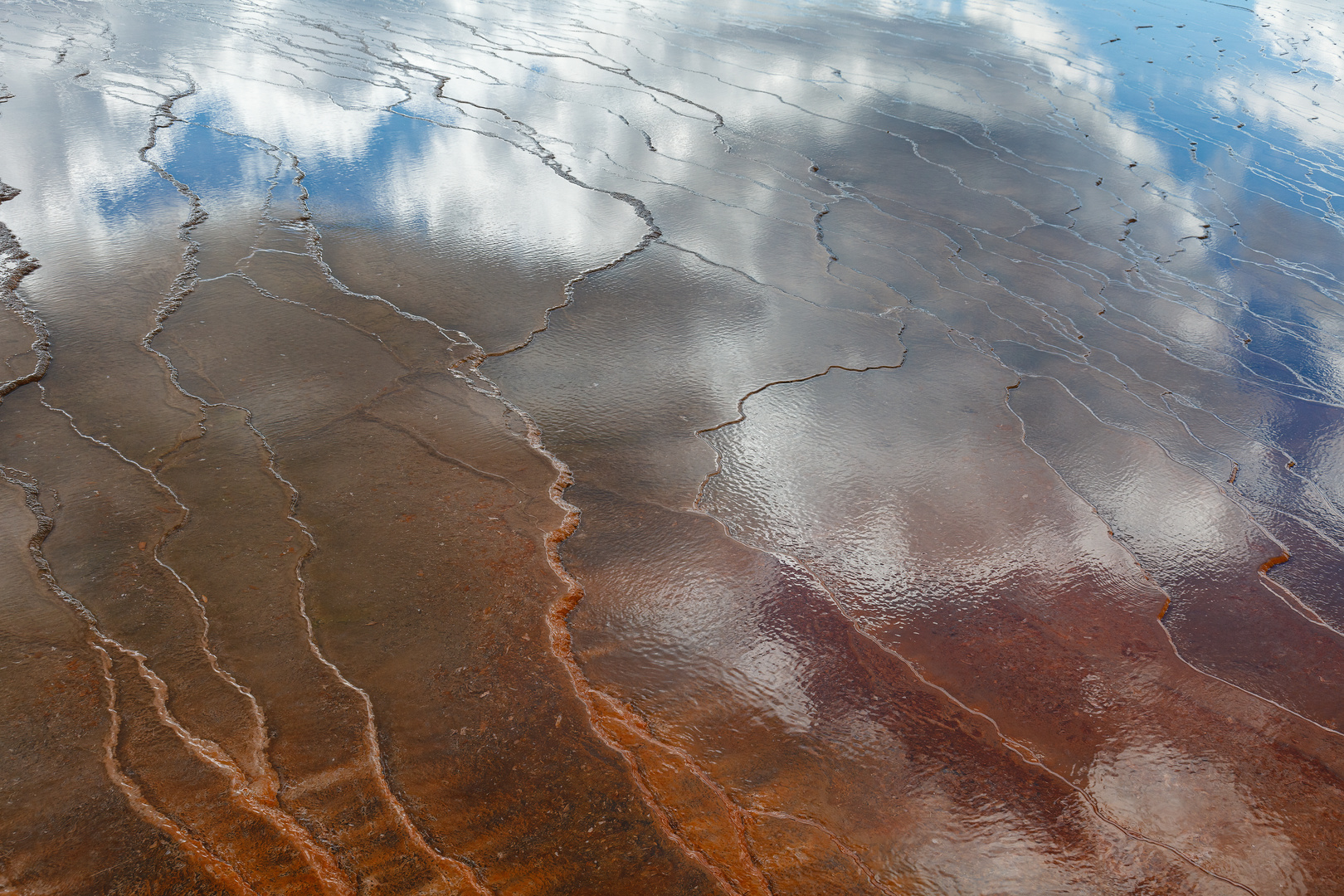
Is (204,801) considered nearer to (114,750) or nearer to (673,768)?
(114,750)

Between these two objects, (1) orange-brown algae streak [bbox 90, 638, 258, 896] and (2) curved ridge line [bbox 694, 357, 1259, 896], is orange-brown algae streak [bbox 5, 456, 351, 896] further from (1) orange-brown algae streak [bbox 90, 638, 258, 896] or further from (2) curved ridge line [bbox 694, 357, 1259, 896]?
(2) curved ridge line [bbox 694, 357, 1259, 896]

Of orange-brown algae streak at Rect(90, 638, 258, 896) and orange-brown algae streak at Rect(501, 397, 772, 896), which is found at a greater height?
orange-brown algae streak at Rect(501, 397, 772, 896)

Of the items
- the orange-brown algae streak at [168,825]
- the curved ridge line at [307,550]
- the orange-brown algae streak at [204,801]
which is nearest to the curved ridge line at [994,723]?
the curved ridge line at [307,550]

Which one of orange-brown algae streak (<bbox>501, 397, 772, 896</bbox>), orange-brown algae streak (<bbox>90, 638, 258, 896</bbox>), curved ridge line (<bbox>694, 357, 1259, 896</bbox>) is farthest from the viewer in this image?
curved ridge line (<bbox>694, 357, 1259, 896</bbox>)

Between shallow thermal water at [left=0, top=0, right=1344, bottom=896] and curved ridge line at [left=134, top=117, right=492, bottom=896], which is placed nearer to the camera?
curved ridge line at [left=134, top=117, right=492, bottom=896]

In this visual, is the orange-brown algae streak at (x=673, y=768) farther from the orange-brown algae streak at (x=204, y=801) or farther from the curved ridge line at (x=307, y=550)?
the orange-brown algae streak at (x=204, y=801)

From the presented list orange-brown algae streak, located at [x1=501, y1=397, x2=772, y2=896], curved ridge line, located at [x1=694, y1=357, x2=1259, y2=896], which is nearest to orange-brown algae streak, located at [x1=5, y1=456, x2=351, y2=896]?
orange-brown algae streak, located at [x1=501, y1=397, x2=772, y2=896]

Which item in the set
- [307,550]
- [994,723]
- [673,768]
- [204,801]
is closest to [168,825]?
[204,801]

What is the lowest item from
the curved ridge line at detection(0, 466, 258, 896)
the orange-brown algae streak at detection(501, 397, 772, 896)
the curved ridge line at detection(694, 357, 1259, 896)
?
the curved ridge line at detection(0, 466, 258, 896)

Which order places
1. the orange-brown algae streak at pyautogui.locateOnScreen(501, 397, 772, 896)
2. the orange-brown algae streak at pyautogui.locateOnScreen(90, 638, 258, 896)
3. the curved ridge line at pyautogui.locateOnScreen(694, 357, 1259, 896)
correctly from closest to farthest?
the orange-brown algae streak at pyautogui.locateOnScreen(90, 638, 258, 896) < the orange-brown algae streak at pyautogui.locateOnScreen(501, 397, 772, 896) < the curved ridge line at pyautogui.locateOnScreen(694, 357, 1259, 896)
